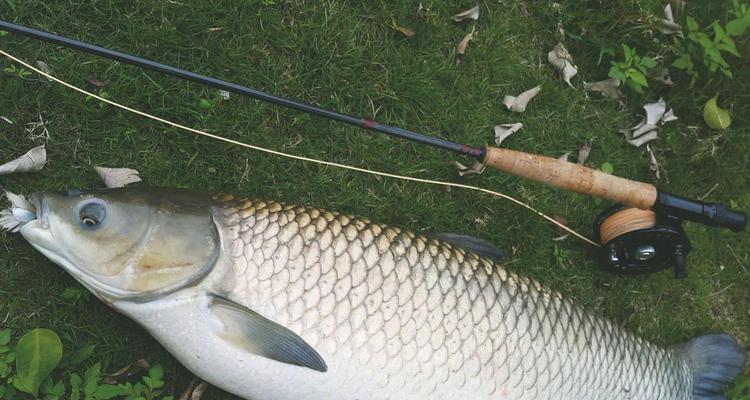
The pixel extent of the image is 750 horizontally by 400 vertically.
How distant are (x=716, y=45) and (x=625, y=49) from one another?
0.47 m

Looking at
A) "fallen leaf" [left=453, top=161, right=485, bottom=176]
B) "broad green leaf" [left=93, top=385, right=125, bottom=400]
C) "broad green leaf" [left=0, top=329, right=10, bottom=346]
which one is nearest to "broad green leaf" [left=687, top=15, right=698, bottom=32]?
"fallen leaf" [left=453, top=161, right=485, bottom=176]

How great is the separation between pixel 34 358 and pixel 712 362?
2743 mm

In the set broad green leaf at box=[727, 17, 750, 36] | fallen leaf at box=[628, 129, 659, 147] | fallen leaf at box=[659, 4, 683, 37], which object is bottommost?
fallen leaf at box=[628, 129, 659, 147]

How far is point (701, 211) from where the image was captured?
2.48 m

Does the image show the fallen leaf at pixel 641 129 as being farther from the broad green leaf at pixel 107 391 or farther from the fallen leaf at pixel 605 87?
the broad green leaf at pixel 107 391

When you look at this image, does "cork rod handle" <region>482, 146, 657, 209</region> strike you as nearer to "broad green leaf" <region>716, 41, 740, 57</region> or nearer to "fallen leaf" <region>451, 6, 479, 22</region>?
"fallen leaf" <region>451, 6, 479, 22</region>

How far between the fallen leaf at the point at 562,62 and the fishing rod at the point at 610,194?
0.74 metres

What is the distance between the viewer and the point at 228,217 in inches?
81.4

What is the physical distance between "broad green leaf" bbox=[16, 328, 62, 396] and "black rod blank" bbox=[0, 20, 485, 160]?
3.18 ft

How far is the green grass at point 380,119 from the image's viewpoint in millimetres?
2475

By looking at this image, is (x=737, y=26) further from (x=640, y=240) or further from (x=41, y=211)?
(x=41, y=211)

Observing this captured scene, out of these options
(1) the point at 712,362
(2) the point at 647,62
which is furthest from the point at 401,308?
(2) the point at 647,62

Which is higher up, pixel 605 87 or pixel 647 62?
pixel 647 62

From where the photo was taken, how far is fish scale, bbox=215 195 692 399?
204 centimetres
